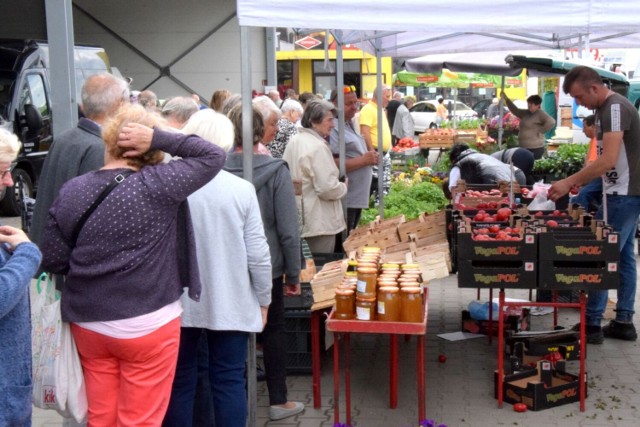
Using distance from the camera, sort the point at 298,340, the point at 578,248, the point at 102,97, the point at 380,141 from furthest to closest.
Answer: the point at 380,141
the point at 298,340
the point at 578,248
the point at 102,97

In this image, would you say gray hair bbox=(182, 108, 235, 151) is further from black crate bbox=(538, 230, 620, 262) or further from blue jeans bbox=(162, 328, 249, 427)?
black crate bbox=(538, 230, 620, 262)

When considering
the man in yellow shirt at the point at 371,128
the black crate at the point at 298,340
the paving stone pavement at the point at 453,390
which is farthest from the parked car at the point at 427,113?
the black crate at the point at 298,340

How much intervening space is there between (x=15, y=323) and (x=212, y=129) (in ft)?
3.91

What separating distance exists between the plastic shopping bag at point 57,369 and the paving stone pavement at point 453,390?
1.78 metres

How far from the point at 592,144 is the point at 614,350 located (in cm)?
239

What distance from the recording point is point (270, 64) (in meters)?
14.8

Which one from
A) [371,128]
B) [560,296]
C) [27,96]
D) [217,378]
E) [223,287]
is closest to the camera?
[223,287]

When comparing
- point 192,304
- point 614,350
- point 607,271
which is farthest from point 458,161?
point 192,304

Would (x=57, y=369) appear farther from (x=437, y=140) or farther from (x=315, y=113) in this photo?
(x=437, y=140)

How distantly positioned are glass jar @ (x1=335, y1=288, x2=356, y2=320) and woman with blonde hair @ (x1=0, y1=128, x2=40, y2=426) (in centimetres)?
184

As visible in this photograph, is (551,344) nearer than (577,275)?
No

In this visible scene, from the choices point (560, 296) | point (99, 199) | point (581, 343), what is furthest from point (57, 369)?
point (560, 296)

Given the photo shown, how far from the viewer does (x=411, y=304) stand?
167 inches

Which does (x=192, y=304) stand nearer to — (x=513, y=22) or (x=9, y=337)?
(x=9, y=337)
